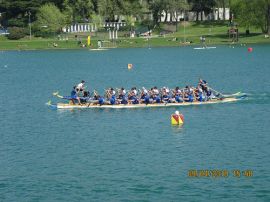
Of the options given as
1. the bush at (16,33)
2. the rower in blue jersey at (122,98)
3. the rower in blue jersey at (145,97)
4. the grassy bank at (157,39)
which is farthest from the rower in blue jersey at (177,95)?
the bush at (16,33)

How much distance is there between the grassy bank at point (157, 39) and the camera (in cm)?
12734

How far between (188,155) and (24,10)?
115998 mm

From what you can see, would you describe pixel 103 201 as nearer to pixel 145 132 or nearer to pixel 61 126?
pixel 145 132

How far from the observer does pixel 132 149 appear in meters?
39.0

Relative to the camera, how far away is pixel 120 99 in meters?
52.6

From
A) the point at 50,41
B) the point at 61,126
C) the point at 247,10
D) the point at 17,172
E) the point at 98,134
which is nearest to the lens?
the point at 17,172

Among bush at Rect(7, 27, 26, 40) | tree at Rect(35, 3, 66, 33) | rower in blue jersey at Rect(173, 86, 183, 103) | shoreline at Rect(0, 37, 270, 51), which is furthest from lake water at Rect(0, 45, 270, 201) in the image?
tree at Rect(35, 3, 66, 33)

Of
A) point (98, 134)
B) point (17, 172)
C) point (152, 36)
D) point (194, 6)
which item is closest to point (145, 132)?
point (98, 134)

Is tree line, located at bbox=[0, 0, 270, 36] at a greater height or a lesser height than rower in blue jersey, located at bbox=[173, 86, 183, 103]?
greater

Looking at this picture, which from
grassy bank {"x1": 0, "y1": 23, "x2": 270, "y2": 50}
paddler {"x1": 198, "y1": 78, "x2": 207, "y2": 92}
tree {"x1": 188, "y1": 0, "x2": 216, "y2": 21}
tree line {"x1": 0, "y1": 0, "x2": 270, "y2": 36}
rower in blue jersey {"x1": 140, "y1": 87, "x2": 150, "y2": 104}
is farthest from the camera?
tree {"x1": 188, "y1": 0, "x2": 216, "y2": 21}

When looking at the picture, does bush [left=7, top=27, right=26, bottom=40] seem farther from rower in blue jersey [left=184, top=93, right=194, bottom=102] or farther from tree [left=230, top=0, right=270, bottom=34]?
rower in blue jersey [left=184, top=93, right=194, bottom=102]
